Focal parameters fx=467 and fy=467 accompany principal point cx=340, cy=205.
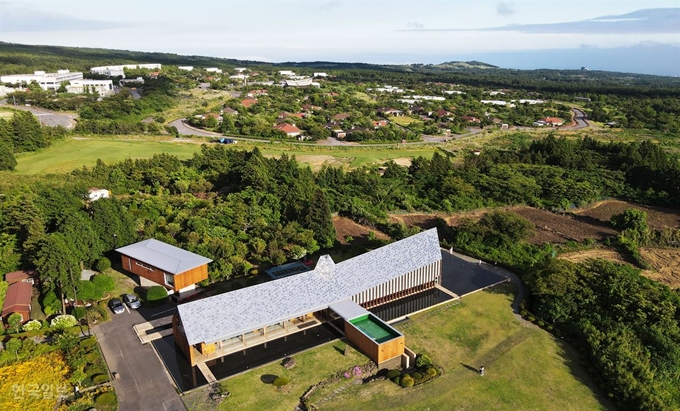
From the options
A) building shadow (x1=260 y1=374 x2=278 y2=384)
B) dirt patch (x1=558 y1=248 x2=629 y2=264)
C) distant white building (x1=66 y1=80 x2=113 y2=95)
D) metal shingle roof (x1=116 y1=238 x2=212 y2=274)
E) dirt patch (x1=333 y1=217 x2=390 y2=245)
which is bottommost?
building shadow (x1=260 y1=374 x2=278 y2=384)

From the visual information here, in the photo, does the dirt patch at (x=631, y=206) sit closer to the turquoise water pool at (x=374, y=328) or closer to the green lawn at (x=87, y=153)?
the turquoise water pool at (x=374, y=328)

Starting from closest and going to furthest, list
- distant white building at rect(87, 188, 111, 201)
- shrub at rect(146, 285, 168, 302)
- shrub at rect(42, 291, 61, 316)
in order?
shrub at rect(42, 291, 61, 316) < shrub at rect(146, 285, 168, 302) < distant white building at rect(87, 188, 111, 201)

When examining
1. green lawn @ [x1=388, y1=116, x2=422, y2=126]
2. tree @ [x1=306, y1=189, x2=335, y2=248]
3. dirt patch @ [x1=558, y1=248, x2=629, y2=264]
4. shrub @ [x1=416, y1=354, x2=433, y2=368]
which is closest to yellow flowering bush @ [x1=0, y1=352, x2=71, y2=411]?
shrub @ [x1=416, y1=354, x2=433, y2=368]

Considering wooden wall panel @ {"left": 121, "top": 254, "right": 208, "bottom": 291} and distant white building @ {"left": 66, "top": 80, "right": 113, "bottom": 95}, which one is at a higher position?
distant white building @ {"left": 66, "top": 80, "right": 113, "bottom": 95}

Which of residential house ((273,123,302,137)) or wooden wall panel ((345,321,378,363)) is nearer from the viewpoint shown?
wooden wall panel ((345,321,378,363))

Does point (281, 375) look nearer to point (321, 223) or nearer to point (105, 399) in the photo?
point (105, 399)

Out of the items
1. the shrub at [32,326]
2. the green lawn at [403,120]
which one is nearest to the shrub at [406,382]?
the shrub at [32,326]

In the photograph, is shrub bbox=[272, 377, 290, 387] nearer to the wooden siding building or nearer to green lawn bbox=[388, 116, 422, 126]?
the wooden siding building
